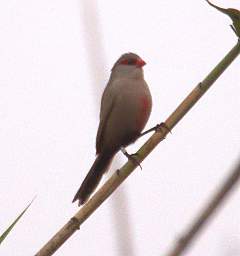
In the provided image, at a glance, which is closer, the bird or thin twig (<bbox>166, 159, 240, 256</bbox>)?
thin twig (<bbox>166, 159, 240, 256</bbox>)

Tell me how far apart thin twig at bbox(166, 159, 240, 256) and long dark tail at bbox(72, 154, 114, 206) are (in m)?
0.99

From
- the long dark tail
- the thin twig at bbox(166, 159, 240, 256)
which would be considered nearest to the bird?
the long dark tail

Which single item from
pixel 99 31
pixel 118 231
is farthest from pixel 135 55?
pixel 118 231

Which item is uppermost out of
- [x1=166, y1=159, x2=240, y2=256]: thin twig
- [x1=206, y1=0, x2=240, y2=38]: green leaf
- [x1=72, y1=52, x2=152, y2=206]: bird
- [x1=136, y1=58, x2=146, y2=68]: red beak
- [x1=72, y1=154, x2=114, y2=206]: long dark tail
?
[x1=136, y1=58, x2=146, y2=68]: red beak

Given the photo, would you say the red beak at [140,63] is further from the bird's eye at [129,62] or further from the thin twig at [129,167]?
the thin twig at [129,167]

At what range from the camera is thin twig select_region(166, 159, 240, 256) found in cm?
67

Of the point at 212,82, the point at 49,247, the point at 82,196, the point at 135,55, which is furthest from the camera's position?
the point at 135,55

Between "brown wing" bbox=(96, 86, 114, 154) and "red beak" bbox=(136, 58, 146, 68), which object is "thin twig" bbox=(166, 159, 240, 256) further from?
"red beak" bbox=(136, 58, 146, 68)

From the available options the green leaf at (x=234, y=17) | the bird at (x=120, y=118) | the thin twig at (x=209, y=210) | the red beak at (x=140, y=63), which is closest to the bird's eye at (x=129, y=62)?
the red beak at (x=140, y=63)

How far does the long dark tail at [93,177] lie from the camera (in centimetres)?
171

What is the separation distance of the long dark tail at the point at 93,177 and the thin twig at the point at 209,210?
0.99m

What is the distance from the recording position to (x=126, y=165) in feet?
3.43

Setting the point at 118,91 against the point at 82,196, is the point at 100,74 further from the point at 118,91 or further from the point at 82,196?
the point at 118,91

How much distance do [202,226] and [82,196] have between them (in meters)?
1.05
